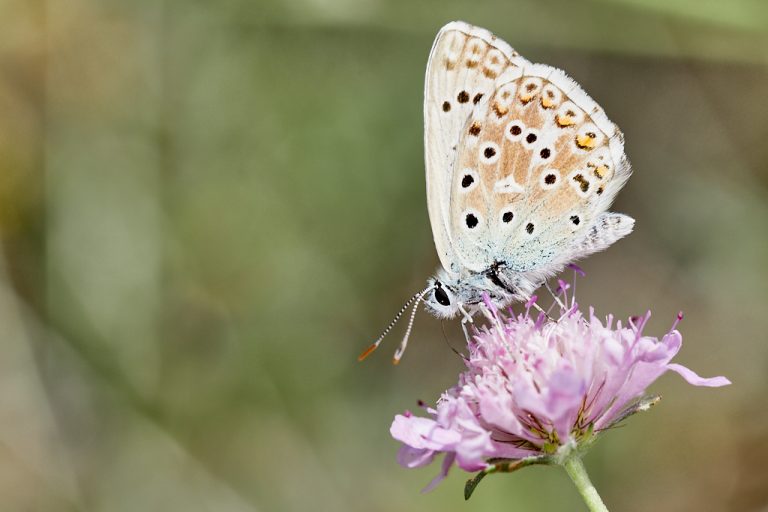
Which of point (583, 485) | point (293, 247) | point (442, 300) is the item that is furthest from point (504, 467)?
point (293, 247)

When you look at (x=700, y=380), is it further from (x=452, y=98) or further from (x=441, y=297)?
(x=452, y=98)

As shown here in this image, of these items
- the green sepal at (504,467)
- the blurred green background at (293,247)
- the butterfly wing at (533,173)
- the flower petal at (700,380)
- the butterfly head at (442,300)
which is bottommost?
the blurred green background at (293,247)

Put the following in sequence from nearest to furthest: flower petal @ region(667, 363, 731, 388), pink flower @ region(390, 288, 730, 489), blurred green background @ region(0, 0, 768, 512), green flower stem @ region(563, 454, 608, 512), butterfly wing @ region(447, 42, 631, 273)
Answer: green flower stem @ region(563, 454, 608, 512) → pink flower @ region(390, 288, 730, 489) → flower petal @ region(667, 363, 731, 388) → butterfly wing @ region(447, 42, 631, 273) → blurred green background @ region(0, 0, 768, 512)

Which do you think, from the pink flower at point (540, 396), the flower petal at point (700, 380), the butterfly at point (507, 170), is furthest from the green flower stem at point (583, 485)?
the butterfly at point (507, 170)

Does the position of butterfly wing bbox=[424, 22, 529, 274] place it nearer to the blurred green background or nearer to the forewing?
the forewing

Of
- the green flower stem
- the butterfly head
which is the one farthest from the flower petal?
the butterfly head

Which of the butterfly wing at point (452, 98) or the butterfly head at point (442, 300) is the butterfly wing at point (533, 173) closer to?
the butterfly wing at point (452, 98)
